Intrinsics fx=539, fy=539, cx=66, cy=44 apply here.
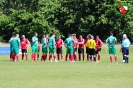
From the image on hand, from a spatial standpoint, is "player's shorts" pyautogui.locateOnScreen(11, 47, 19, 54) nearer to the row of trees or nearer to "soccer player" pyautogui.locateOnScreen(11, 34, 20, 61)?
"soccer player" pyautogui.locateOnScreen(11, 34, 20, 61)

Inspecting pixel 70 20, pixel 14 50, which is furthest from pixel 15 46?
pixel 70 20

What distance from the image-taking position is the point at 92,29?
8138 centimetres

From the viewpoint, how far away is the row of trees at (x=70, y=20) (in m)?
80.4

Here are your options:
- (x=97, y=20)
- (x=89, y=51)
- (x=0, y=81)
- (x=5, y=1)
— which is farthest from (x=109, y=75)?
(x=5, y=1)

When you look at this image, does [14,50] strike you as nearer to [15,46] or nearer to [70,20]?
[15,46]

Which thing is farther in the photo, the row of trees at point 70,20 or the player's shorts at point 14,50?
the row of trees at point 70,20

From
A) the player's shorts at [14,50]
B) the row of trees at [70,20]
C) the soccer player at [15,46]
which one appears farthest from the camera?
the row of trees at [70,20]

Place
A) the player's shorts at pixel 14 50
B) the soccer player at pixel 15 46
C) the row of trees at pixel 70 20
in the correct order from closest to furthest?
1. the player's shorts at pixel 14 50
2. the soccer player at pixel 15 46
3. the row of trees at pixel 70 20

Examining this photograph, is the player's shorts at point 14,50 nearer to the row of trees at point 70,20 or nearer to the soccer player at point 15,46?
the soccer player at point 15,46

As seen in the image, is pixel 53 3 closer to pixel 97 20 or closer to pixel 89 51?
pixel 97 20

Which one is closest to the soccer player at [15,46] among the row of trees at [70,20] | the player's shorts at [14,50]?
the player's shorts at [14,50]

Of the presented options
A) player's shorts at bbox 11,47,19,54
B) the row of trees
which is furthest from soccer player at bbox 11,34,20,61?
the row of trees

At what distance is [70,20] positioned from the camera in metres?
81.4

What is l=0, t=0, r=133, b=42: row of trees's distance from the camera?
8038 cm
